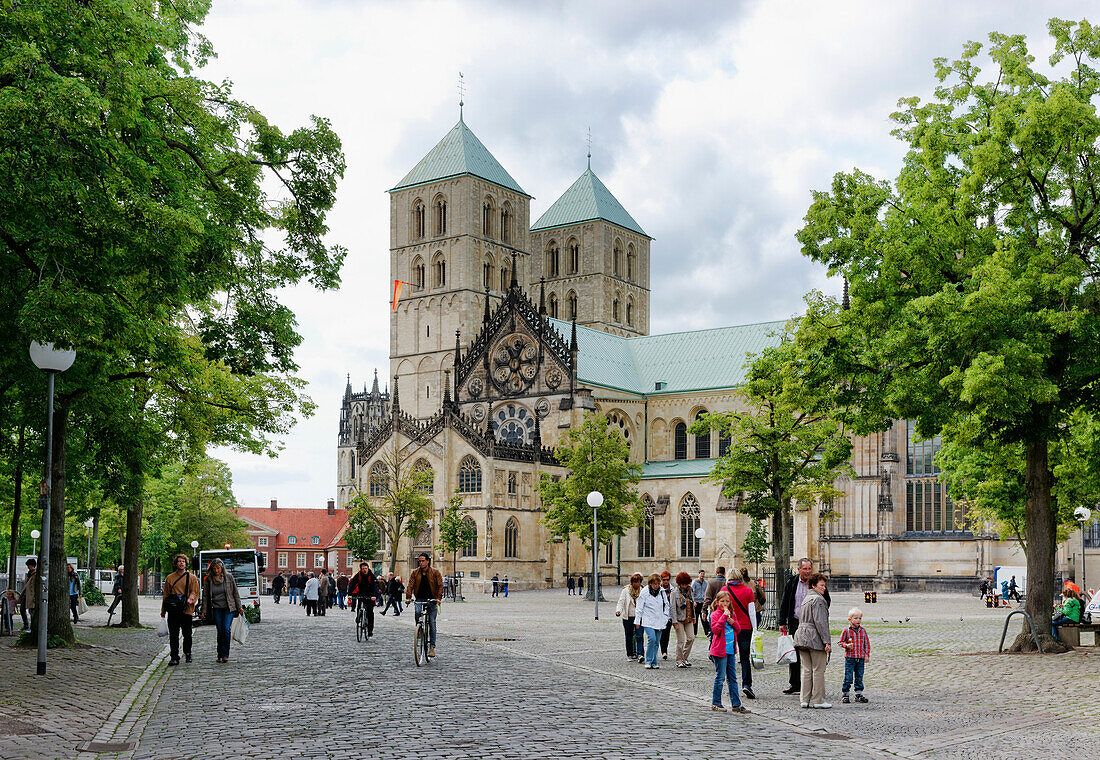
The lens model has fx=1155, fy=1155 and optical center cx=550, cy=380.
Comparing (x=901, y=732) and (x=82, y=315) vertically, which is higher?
(x=82, y=315)

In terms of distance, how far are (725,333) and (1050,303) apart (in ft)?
207

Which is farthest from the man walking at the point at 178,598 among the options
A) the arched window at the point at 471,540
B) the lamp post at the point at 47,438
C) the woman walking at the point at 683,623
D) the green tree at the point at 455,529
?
the arched window at the point at 471,540

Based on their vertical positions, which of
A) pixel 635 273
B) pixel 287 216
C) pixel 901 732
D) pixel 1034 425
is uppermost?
pixel 635 273

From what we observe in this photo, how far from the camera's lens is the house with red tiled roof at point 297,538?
363ft

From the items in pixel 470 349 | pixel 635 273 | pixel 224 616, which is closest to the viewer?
pixel 224 616

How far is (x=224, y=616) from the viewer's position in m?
19.5

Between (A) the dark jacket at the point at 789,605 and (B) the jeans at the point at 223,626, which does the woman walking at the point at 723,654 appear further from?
(B) the jeans at the point at 223,626

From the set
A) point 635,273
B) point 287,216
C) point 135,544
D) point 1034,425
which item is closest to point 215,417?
point 135,544

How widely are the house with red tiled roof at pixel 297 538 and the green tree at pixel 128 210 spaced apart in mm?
87416

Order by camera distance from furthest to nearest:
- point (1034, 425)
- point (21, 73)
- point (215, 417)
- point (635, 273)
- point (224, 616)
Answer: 1. point (635, 273)
2. point (215, 417)
3. point (1034, 425)
4. point (224, 616)
5. point (21, 73)

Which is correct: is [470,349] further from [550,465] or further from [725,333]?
[725,333]

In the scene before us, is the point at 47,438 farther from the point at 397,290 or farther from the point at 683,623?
the point at 397,290

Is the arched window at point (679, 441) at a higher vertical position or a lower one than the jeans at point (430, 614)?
higher

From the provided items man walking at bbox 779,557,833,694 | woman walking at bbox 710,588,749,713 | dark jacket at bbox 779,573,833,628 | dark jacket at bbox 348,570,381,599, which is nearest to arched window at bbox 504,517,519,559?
dark jacket at bbox 348,570,381,599
